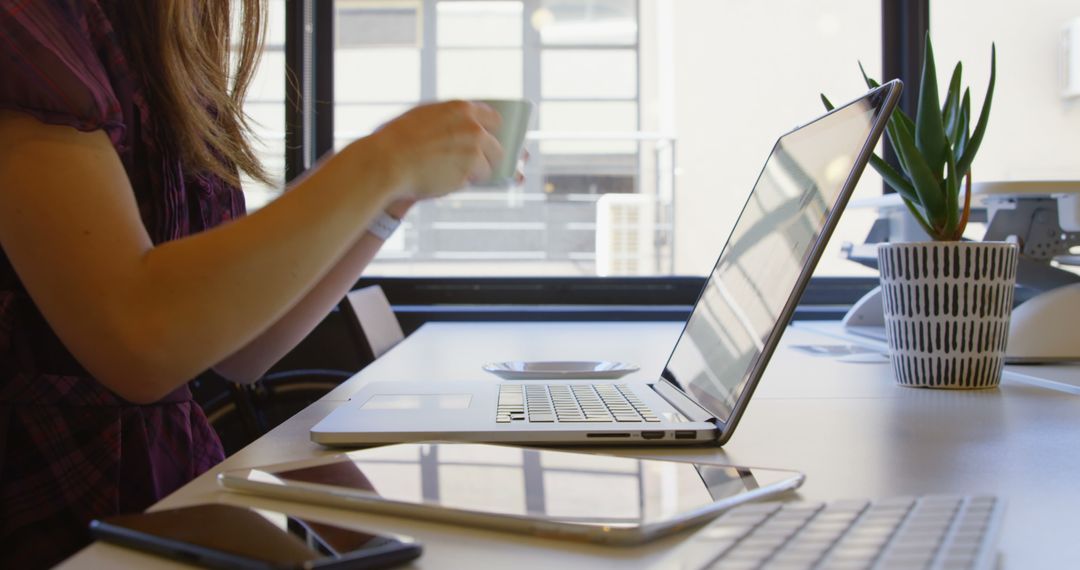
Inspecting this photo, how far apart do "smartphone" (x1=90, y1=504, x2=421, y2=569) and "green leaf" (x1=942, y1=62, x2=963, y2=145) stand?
863 mm

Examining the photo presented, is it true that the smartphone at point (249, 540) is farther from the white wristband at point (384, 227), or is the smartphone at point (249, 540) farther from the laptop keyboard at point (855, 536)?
the white wristband at point (384, 227)

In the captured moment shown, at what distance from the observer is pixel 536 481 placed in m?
0.51

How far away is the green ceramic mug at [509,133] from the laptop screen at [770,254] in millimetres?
239

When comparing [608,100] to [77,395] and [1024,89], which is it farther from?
[77,395]

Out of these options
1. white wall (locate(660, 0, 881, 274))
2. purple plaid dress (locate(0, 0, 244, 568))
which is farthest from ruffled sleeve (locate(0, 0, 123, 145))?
white wall (locate(660, 0, 881, 274))

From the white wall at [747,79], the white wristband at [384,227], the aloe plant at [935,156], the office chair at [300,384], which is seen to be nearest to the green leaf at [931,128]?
the aloe plant at [935,156]

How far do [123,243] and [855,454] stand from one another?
0.54m

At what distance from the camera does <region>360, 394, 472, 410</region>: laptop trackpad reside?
31.5 inches

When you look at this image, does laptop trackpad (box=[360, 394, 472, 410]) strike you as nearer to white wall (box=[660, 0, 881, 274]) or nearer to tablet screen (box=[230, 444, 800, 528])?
tablet screen (box=[230, 444, 800, 528])

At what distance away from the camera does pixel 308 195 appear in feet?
2.09

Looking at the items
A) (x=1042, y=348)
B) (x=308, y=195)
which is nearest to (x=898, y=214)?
(x=1042, y=348)

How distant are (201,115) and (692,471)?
61cm

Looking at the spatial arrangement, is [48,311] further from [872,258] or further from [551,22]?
[551,22]

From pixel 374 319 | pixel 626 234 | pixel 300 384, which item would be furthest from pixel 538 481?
pixel 626 234
